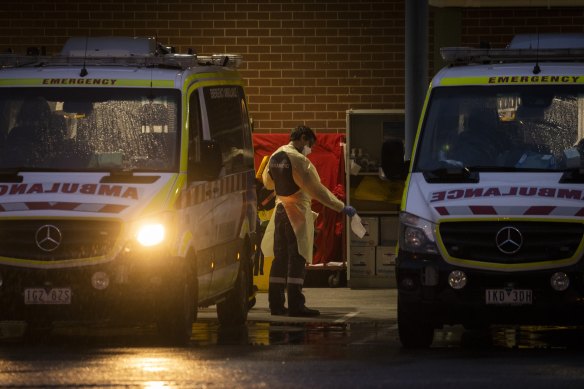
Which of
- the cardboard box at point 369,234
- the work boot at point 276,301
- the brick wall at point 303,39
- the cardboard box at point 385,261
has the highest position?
the brick wall at point 303,39

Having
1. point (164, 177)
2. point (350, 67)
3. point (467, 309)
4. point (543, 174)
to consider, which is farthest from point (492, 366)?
point (350, 67)

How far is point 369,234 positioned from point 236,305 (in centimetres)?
535

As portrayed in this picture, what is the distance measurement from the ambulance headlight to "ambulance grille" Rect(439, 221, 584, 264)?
0.18m

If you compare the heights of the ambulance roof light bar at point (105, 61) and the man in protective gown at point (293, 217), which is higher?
the ambulance roof light bar at point (105, 61)

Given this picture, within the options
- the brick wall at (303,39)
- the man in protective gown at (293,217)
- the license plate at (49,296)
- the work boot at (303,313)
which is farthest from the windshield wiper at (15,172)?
the brick wall at (303,39)

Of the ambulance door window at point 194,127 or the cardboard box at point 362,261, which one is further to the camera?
the cardboard box at point 362,261

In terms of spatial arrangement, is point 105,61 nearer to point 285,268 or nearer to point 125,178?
point 125,178

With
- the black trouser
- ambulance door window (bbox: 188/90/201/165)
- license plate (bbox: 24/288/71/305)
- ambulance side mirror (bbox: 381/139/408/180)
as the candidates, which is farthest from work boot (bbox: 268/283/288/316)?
license plate (bbox: 24/288/71/305)

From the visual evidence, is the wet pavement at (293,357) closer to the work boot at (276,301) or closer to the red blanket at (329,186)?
the work boot at (276,301)

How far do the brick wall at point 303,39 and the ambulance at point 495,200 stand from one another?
7.56 metres

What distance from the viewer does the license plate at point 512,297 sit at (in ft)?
43.5

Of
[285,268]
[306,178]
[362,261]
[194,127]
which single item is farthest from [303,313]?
[194,127]

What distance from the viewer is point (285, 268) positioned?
1831 centimetres

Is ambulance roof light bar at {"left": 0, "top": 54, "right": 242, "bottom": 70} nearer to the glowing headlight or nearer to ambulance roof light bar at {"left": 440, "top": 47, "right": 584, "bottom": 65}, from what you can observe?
the glowing headlight
